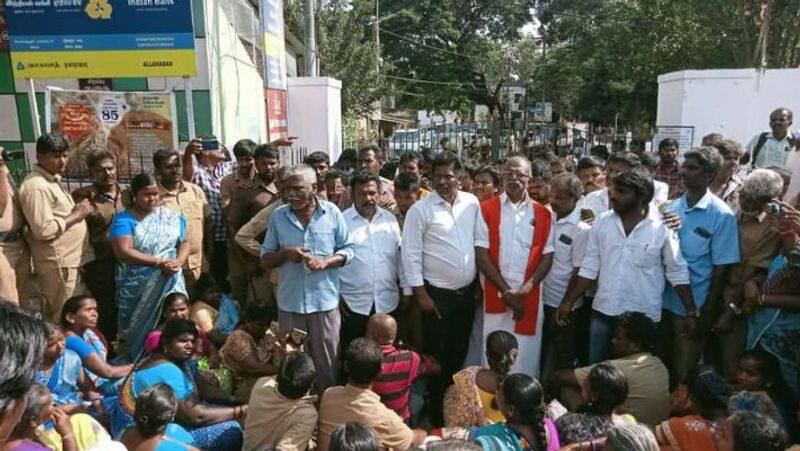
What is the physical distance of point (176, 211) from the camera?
452 cm

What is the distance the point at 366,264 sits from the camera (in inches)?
157

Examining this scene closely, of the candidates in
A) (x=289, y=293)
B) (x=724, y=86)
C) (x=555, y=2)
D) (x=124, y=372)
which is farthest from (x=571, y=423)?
(x=555, y=2)

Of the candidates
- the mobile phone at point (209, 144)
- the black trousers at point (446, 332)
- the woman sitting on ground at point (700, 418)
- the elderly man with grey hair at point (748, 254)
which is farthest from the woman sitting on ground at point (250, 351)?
the elderly man with grey hair at point (748, 254)

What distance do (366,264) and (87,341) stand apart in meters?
1.81

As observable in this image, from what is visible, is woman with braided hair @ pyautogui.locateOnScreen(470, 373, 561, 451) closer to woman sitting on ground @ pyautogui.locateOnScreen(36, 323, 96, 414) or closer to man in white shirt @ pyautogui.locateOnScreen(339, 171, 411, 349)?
man in white shirt @ pyautogui.locateOnScreen(339, 171, 411, 349)

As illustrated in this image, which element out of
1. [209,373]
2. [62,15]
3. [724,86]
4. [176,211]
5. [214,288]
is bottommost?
[209,373]

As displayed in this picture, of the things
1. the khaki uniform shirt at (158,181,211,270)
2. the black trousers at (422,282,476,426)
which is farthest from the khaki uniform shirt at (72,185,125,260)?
the black trousers at (422,282,476,426)

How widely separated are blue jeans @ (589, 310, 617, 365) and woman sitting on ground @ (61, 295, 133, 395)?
2976 mm

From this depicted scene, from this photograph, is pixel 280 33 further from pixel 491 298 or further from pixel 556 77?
pixel 556 77

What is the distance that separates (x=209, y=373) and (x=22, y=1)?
18.0ft

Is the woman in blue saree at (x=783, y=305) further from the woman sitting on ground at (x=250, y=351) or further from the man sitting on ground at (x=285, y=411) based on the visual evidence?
the woman sitting on ground at (x=250, y=351)

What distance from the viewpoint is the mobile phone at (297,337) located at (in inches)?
144

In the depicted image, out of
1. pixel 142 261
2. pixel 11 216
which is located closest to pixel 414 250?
pixel 142 261

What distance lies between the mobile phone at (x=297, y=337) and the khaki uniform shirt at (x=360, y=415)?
0.64 meters
